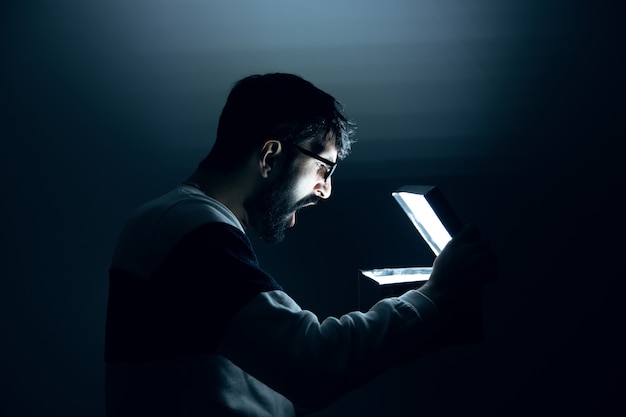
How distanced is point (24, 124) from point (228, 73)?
Result: 57cm

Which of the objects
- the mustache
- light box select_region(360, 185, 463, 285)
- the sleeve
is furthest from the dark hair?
the sleeve

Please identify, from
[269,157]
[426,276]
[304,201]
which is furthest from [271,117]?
[426,276]

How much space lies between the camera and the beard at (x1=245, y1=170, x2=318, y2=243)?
92cm

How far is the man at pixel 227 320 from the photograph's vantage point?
0.67 meters

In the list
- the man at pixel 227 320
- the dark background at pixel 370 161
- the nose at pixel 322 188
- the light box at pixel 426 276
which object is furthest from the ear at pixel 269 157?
the dark background at pixel 370 161

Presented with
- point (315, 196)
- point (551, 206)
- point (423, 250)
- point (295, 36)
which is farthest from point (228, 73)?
point (551, 206)

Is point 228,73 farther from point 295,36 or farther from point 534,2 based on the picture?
point 534,2

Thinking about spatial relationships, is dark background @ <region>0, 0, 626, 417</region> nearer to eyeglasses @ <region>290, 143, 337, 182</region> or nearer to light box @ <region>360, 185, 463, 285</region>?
light box @ <region>360, 185, 463, 285</region>

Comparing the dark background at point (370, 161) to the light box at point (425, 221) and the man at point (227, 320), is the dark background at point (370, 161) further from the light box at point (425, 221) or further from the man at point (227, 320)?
the man at point (227, 320)

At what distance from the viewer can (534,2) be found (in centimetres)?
132

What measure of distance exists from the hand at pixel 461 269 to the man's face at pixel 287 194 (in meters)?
0.29

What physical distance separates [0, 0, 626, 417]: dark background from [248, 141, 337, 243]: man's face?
34cm

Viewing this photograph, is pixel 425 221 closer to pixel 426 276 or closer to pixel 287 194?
pixel 426 276

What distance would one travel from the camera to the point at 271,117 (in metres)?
0.91
